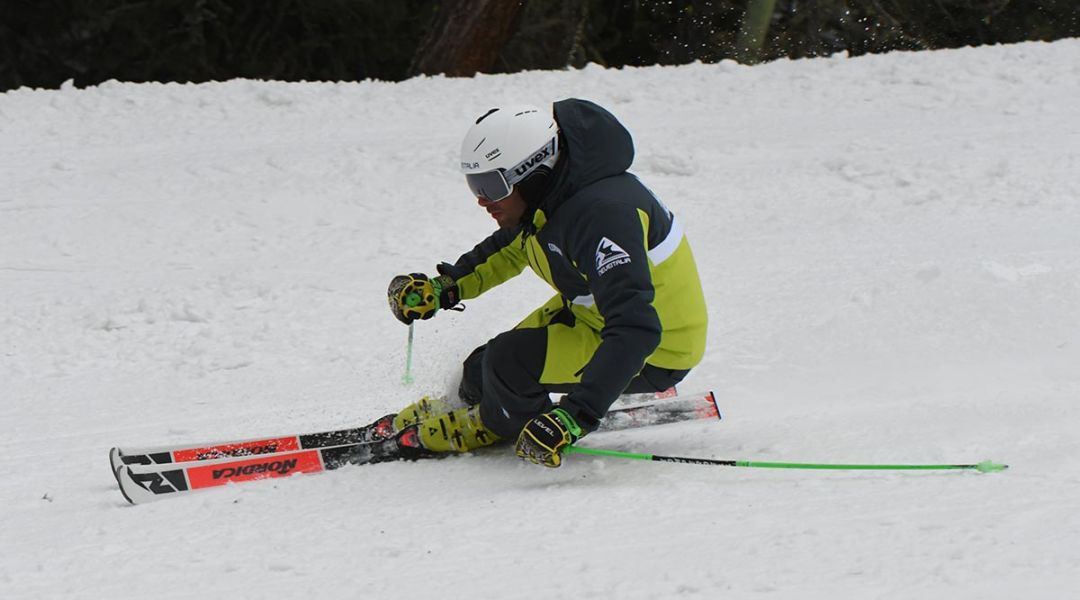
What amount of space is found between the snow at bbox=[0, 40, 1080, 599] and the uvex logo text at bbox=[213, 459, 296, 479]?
19cm

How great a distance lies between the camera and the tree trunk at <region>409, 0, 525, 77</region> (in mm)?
11547

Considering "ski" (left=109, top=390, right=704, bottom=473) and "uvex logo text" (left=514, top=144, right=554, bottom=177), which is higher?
"uvex logo text" (left=514, top=144, right=554, bottom=177)

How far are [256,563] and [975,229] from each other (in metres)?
4.88

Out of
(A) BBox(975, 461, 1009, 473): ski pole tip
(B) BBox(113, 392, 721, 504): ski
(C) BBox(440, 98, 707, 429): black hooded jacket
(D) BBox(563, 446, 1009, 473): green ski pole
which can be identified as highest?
(C) BBox(440, 98, 707, 429): black hooded jacket

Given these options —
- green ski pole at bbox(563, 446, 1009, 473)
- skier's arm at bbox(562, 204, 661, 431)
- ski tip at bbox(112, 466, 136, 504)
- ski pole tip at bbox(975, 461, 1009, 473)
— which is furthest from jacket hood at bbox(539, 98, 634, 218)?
ski tip at bbox(112, 466, 136, 504)

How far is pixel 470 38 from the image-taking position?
38.0ft

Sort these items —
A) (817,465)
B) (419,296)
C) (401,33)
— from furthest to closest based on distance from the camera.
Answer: (401,33) → (419,296) → (817,465)

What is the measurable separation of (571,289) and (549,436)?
59 cm

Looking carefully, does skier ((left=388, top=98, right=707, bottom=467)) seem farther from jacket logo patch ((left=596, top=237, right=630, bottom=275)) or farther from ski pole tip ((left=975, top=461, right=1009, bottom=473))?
ski pole tip ((left=975, top=461, right=1009, bottom=473))

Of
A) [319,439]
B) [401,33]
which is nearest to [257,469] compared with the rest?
[319,439]

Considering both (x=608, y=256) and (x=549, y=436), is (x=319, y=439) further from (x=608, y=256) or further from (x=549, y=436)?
(x=608, y=256)

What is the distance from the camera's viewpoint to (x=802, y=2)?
49.8 ft

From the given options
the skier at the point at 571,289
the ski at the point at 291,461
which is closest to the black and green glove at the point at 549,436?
the skier at the point at 571,289

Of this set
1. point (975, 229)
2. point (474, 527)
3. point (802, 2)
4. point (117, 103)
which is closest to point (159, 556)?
point (474, 527)
